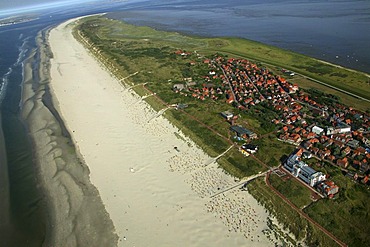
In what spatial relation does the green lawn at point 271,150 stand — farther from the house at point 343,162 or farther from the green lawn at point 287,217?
the house at point 343,162

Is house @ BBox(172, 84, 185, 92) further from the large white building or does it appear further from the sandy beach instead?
the large white building

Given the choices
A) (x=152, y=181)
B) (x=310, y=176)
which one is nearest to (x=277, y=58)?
(x=310, y=176)

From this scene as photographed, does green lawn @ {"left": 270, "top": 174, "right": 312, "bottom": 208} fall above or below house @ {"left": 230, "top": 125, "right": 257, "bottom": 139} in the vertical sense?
above

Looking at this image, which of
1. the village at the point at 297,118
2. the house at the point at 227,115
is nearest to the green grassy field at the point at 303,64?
the village at the point at 297,118

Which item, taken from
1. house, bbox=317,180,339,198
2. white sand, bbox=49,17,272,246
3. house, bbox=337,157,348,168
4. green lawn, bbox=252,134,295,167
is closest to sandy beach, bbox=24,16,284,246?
white sand, bbox=49,17,272,246

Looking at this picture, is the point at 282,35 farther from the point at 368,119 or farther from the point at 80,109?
the point at 80,109

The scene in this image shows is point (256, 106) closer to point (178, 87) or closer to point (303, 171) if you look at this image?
point (178, 87)
